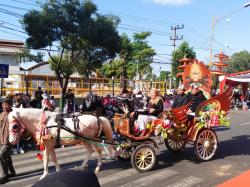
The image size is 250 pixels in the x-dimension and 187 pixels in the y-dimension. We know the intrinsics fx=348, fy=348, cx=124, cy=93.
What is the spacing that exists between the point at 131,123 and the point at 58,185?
6.41m

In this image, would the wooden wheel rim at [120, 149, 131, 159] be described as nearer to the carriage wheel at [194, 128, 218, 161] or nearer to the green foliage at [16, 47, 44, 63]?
the carriage wheel at [194, 128, 218, 161]

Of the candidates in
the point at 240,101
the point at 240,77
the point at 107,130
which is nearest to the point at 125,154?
the point at 107,130

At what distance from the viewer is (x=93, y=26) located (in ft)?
56.4

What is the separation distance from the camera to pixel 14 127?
6.85 meters

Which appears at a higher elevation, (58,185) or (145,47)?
(145,47)

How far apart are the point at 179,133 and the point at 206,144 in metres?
0.75

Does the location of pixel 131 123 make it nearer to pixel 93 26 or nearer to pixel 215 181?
pixel 215 181

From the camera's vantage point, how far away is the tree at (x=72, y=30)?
16.4m

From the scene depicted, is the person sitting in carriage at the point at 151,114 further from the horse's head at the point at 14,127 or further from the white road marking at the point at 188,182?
the horse's head at the point at 14,127

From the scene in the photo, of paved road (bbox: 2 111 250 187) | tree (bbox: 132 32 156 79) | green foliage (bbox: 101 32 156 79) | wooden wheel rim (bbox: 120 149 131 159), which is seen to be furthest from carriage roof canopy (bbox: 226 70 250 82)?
tree (bbox: 132 32 156 79)

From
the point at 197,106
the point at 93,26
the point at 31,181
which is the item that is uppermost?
the point at 93,26

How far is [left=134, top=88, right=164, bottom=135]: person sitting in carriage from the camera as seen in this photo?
8.08 meters

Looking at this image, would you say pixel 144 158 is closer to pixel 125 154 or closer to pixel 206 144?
pixel 125 154

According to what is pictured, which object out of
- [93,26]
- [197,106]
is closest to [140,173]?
[197,106]
